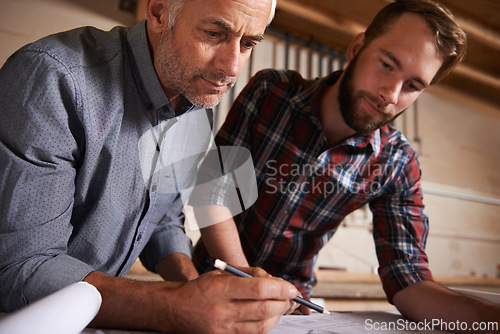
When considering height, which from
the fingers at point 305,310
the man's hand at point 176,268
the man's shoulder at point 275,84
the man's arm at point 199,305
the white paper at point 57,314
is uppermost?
the man's shoulder at point 275,84

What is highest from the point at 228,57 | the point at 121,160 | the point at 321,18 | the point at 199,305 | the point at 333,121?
the point at 321,18

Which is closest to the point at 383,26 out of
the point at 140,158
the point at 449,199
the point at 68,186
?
the point at 140,158

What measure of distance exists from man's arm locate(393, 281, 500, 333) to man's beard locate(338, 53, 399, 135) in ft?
1.83

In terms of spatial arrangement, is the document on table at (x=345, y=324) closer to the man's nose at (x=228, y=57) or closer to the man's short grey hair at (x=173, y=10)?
the man's nose at (x=228, y=57)

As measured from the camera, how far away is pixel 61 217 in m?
0.81

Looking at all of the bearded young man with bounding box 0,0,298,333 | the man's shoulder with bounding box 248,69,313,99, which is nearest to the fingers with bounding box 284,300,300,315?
the bearded young man with bounding box 0,0,298,333

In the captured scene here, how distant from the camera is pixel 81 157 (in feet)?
3.02

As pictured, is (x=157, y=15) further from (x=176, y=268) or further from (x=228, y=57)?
(x=176, y=268)

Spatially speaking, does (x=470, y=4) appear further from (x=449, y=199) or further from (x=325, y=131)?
(x=325, y=131)

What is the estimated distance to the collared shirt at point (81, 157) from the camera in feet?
2.48

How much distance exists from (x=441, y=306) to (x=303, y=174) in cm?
61

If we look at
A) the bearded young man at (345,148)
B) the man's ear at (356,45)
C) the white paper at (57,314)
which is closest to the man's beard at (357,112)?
the bearded young man at (345,148)

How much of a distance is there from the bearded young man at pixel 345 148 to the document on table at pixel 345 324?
7.2 inches

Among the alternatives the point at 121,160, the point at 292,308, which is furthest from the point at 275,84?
the point at 292,308
